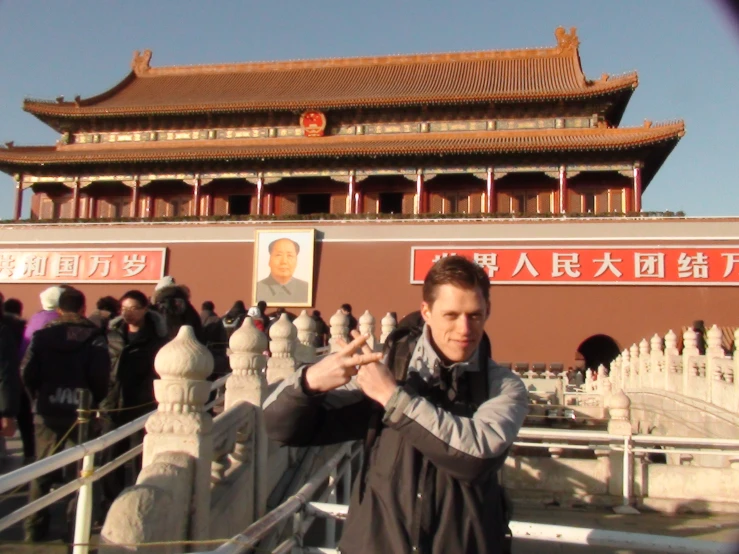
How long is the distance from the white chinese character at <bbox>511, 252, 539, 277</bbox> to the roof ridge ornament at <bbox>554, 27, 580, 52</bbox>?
8353 millimetres

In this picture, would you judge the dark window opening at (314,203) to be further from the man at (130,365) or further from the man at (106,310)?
the man at (130,365)

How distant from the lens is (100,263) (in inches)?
675

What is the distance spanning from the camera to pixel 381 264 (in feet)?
53.0

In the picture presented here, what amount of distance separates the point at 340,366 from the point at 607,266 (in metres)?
14.4

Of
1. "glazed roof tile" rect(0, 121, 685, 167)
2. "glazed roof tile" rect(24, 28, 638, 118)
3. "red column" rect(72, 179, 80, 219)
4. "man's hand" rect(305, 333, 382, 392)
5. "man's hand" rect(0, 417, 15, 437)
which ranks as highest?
"glazed roof tile" rect(24, 28, 638, 118)

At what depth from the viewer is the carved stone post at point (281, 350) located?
16.3 feet

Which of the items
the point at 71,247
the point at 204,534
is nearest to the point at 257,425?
the point at 204,534

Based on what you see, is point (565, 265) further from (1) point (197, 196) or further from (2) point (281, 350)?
(2) point (281, 350)

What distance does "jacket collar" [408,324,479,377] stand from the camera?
1.66m

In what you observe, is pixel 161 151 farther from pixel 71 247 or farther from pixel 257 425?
pixel 257 425

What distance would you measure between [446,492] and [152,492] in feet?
2.89

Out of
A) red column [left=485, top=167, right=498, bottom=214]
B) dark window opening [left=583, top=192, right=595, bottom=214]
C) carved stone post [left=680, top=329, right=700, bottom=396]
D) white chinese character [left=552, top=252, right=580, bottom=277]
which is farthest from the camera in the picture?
dark window opening [left=583, top=192, right=595, bottom=214]

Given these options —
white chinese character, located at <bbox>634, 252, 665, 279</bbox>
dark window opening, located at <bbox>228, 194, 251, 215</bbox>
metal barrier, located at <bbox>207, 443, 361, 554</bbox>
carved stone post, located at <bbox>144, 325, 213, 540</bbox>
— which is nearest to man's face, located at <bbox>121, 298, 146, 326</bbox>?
metal barrier, located at <bbox>207, 443, 361, 554</bbox>

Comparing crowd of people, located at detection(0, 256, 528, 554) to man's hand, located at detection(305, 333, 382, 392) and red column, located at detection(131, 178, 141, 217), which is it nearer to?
man's hand, located at detection(305, 333, 382, 392)
